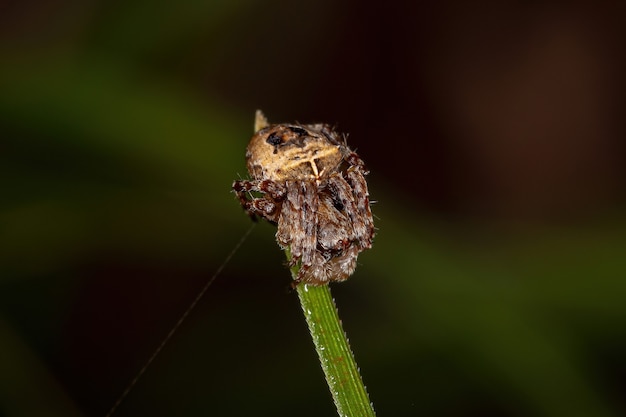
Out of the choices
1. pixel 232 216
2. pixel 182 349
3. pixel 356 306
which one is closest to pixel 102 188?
pixel 232 216

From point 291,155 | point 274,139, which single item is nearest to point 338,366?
point 291,155

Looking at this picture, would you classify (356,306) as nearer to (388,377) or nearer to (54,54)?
(388,377)

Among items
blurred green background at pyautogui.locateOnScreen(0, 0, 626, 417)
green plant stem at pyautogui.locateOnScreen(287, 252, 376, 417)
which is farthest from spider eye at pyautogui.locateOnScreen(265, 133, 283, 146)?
blurred green background at pyautogui.locateOnScreen(0, 0, 626, 417)

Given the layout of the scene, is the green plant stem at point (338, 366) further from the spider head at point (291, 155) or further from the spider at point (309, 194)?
the spider head at point (291, 155)

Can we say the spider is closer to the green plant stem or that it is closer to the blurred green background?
the green plant stem

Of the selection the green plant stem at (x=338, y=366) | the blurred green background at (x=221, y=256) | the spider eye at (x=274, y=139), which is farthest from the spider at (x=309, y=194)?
the blurred green background at (x=221, y=256)

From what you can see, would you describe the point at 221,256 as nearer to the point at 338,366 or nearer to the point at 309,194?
the point at 309,194
